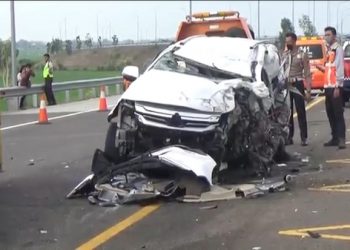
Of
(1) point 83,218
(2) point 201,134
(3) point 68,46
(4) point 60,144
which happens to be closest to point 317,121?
(4) point 60,144

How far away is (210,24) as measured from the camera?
18281mm

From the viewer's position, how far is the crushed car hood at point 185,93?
849 centimetres

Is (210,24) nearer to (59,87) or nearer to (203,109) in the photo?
(59,87)

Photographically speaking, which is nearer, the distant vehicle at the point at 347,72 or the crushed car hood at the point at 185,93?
the crushed car hood at the point at 185,93

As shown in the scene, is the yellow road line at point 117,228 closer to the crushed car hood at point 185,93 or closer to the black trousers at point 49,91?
the crushed car hood at point 185,93

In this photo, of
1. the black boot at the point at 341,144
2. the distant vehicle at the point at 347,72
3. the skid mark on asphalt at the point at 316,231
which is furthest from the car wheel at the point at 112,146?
the distant vehicle at the point at 347,72

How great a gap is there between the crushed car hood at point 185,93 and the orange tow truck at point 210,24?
9104 millimetres

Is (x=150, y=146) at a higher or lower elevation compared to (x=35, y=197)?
higher

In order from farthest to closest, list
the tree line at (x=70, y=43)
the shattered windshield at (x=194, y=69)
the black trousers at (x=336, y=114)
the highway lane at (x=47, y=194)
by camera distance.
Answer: the tree line at (x=70, y=43), the black trousers at (x=336, y=114), the shattered windshield at (x=194, y=69), the highway lane at (x=47, y=194)

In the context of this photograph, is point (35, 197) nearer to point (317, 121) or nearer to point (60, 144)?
point (60, 144)

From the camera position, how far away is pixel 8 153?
13.0 metres

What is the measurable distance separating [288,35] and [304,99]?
113 centimetres

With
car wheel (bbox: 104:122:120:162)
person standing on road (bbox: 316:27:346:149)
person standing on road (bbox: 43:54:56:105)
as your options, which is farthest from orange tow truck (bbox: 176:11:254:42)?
car wheel (bbox: 104:122:120:162)

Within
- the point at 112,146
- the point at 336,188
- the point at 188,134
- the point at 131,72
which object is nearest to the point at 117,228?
the point at 188,134
